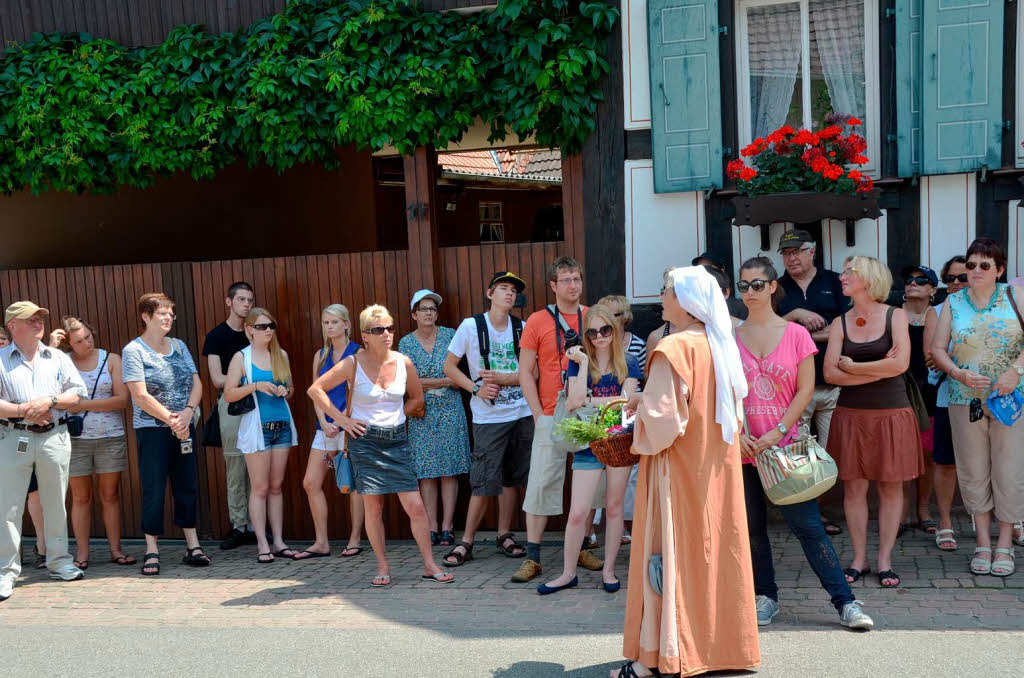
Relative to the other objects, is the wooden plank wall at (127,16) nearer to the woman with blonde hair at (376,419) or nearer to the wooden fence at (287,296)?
the wooden fence at (287,296)

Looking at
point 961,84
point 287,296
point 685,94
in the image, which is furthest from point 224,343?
point 961,84

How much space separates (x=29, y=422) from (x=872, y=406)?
5.41m

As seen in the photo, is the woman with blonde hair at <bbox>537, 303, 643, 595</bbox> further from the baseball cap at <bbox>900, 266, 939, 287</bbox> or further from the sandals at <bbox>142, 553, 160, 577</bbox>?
the sandals at <bbox>142, 553, 160, 577</bbox>

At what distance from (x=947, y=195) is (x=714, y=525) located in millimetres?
3840

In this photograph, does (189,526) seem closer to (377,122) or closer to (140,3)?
(377,122)

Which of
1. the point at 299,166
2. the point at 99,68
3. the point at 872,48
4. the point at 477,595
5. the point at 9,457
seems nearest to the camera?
the point at 477,595

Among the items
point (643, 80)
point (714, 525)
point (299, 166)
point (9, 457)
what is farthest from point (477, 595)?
point (299, 166)

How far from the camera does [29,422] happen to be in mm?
6660

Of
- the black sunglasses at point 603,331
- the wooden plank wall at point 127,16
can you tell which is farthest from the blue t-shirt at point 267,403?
Answer: the wooden plank wall at point 127,16

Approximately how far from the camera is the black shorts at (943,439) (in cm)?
639

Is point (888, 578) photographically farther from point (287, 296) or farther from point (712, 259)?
point (287, 296)

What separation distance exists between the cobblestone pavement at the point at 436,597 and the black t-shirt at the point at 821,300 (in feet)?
4.86

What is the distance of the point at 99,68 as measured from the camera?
8297 mm

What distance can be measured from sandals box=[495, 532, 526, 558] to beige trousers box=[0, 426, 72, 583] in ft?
10.1
